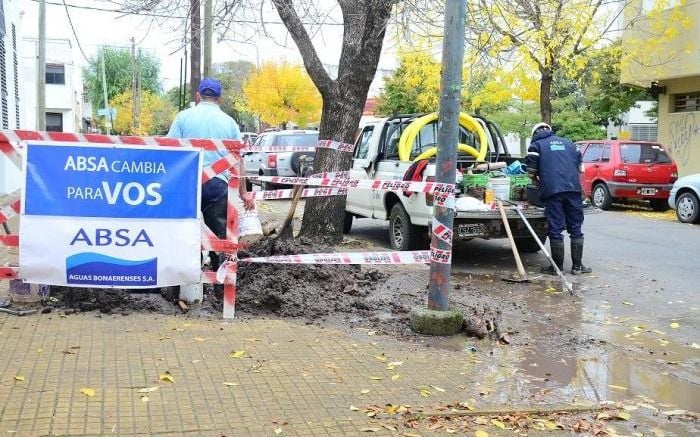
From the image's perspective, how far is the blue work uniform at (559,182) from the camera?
8648 millimetres

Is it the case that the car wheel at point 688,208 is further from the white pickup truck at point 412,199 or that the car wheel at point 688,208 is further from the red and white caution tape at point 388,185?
the red and white caution tape at point 388,185

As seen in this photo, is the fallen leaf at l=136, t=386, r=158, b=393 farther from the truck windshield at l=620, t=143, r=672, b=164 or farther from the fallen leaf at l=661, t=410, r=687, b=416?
the truck windshield at l=620, t=143, r=672, b=164

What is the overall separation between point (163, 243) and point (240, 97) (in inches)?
A: 2467

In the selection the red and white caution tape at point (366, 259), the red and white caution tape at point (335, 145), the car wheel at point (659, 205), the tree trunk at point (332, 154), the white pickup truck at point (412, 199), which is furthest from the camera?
the car wheel at point (659, 205)

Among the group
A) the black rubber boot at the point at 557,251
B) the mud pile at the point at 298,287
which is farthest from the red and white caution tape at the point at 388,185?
the black rubber boot at the point at 557,251

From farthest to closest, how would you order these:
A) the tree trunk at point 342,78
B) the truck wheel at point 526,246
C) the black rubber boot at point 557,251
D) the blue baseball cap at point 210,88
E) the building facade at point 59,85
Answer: the building facade at point 59,85 < the truck wheel at point 526,246 < the tree trunk at point 342,78 < the black rubber boot at point 557,251 < the blue baseball cap at point 210,88

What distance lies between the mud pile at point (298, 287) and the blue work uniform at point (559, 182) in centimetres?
249

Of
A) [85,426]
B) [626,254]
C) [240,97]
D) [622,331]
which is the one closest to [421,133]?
[626,254]

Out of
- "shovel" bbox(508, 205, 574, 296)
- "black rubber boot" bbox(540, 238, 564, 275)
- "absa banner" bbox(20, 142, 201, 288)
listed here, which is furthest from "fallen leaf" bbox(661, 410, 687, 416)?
"black rubber boot" bbox(540, 238, 564, 275)

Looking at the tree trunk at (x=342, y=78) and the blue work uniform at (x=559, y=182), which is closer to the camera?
the blue work uniform at (x=559, y=182)

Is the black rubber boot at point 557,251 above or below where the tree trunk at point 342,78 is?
below

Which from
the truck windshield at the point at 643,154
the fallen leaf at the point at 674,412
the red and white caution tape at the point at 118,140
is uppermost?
the truck windshield at the point at 643,154

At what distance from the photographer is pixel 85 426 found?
3684mm

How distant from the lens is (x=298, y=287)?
670cm
